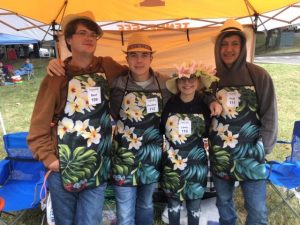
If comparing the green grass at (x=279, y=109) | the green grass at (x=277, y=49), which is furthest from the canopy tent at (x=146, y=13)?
the green grass at (x=277, y=49)

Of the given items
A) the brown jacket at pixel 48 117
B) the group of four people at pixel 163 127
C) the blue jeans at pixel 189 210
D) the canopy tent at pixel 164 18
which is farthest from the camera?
the canopy tent at pixel 164 18

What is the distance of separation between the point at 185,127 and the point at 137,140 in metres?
0.36

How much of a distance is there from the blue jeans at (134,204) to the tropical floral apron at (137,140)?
0.22 feet

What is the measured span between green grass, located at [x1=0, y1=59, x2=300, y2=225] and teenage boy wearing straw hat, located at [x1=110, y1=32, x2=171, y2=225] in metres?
1.03

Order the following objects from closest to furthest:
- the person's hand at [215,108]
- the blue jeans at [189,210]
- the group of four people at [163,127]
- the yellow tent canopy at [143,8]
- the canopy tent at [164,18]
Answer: the group of four people at [163,127], the person's hand at [215,108], the blue jeans at [189,210], the yellow tent canopy at [143,8], the canopy tent at [164,18]

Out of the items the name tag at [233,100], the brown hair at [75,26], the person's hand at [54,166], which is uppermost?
the brown hair at [75,26]

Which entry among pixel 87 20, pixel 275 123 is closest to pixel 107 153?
pixel 87 20

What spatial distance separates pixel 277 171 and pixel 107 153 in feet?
5.61

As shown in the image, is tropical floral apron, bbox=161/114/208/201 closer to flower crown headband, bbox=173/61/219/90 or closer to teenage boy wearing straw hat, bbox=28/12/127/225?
flower crown headband, bbox=173/61/219/90

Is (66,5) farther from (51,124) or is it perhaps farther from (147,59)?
(51,124)

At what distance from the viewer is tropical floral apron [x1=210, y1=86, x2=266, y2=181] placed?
8.03 feet

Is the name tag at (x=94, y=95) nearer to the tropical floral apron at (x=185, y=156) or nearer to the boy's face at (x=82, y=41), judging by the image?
the boy's face at (x=82, y=41)

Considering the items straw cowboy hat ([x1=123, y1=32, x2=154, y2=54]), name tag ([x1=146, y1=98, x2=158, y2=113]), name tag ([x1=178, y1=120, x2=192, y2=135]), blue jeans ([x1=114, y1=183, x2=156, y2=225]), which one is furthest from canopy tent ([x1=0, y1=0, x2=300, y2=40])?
blue jeans ([x1=114, y1=183, x2=156, y2=225])

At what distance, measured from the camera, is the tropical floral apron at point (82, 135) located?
221 cm
